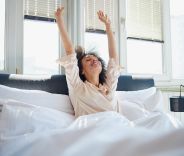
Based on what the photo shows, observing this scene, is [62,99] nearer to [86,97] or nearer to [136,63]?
[86,97]

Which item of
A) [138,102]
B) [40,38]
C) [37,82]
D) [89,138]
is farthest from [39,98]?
[89,138]

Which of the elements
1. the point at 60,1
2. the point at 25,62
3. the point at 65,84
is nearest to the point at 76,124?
the point at 65,84

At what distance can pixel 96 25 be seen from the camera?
2.56m

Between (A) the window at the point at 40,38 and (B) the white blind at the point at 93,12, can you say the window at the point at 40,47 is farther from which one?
(B) the white blind at the point at 93,12

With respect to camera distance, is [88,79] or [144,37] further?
[144,37]

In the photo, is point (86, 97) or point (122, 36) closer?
point (86, 97)

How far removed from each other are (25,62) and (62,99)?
72 centimetres

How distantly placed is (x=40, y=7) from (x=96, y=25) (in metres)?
0.58

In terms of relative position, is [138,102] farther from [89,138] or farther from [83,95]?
[89,138]

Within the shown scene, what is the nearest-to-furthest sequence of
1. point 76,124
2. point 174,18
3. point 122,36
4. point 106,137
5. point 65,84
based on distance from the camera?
point 106,137 < point 76,124 < point 65,84 < point 122,36 < point 174,18

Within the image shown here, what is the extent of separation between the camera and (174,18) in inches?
119

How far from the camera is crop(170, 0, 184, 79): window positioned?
118 inches

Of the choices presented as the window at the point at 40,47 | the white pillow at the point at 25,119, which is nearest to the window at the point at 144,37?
the window at the point at 40,47

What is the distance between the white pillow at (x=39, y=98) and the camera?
5.24 feet
